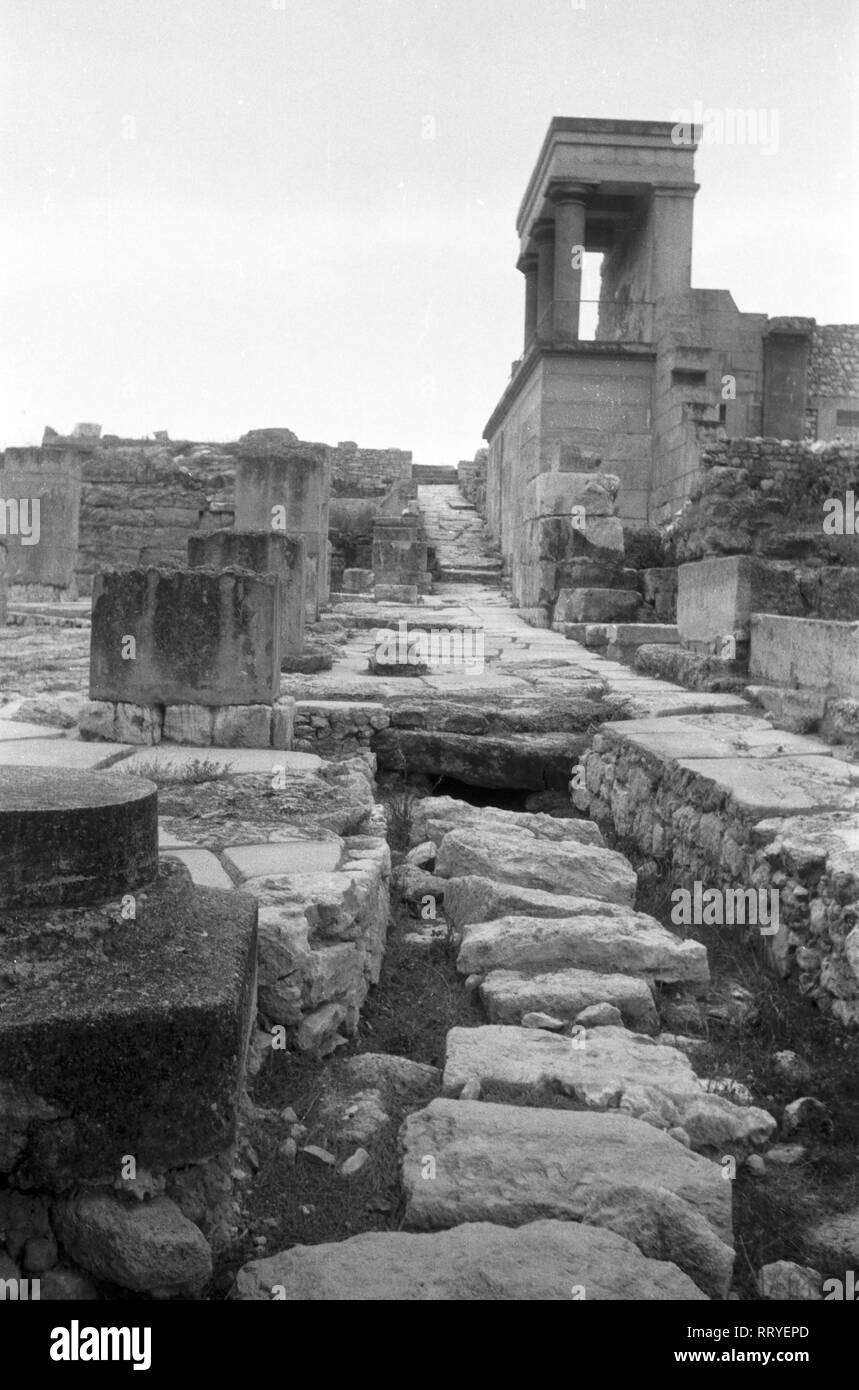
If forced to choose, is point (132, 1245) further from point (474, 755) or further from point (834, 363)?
point (834, 363)

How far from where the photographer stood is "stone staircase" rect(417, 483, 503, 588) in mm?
19641

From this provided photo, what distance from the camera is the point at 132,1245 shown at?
6.43 ft

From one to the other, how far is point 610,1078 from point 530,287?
23711 millimetres

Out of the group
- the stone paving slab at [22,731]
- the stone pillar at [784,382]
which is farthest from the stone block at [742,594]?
the stone pillar at [784,382]

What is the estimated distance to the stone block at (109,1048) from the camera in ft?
6.53

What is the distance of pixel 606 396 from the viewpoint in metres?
20.1

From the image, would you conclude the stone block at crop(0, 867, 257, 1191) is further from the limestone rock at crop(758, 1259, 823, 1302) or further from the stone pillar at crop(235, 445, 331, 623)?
the stone pillar at crop(235, 445, 331, 623)

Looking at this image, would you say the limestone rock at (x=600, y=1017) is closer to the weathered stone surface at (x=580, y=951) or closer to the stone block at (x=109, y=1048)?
the weathered stone surface at (x=580, y=951)

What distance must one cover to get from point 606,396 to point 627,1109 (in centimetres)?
1872

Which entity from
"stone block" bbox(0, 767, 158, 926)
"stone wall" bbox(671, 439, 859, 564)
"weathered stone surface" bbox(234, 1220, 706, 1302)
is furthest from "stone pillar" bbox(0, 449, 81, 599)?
"weathered stone surface" bbox(234, 1220, 706, 1302)

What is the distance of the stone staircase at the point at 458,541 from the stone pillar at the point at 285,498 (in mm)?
6814

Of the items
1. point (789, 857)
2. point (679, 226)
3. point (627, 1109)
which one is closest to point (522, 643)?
point (789, 857)
